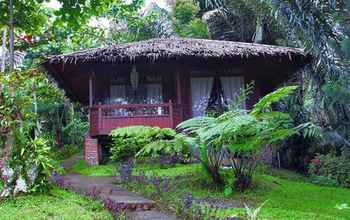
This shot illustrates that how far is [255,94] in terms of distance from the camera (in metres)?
14.4

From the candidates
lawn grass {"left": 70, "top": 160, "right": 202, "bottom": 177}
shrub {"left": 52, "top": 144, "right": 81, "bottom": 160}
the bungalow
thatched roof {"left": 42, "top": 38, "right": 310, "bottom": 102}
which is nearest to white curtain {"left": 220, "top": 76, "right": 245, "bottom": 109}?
the bungalow

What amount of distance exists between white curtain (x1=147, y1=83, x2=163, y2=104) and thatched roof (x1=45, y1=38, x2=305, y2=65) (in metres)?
1.36

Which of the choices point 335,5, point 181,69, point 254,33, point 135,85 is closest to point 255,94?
point 181,69

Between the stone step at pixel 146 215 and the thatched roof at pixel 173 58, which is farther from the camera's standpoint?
the thatched roof at pixel 173 58

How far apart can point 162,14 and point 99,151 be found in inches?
425

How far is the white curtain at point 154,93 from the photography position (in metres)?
14.1

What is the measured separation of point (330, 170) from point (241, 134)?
5.10 meters

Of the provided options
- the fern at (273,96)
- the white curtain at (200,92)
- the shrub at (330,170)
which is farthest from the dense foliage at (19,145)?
the white curtain at (200,92)

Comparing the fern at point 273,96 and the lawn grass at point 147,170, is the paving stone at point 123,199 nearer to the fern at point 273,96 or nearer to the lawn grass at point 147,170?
the lawn grass at point 147,170

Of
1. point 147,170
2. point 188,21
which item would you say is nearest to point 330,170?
point 147,170

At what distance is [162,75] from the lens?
14.2m

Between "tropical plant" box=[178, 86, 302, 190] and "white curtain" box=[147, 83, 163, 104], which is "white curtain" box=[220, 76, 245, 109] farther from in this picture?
"tropical plant" box=[178, 86, 302, 190]

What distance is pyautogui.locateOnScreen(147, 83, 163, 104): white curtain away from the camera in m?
14.1

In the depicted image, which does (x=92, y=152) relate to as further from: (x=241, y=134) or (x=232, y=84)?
(x=241, y=134)
